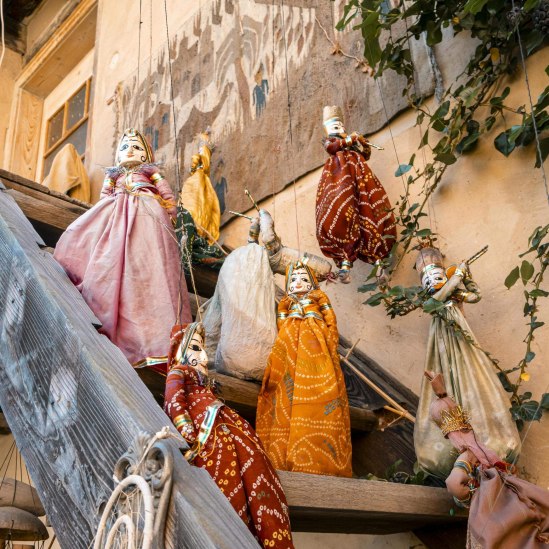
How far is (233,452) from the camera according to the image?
134 centimetres

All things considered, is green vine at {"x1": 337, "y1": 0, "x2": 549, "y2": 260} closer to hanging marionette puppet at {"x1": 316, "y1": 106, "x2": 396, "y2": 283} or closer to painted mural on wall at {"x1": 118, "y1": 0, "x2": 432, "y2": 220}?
hanging marionette puppet at {"x1": 316, "y1": 106, "x2": 396, "y2": 283}

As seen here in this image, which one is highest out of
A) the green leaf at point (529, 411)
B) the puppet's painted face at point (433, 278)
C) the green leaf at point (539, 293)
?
the puppet's painted face at point (433, 278)

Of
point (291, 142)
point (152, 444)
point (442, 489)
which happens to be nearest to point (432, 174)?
point (291, 142)

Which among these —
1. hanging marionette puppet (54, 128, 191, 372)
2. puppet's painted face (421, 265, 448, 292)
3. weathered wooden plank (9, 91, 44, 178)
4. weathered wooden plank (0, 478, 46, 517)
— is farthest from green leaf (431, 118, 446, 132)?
weathered wooden plank (9, 91, 44, 178)

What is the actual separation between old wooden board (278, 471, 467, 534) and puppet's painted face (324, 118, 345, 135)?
1.27 m

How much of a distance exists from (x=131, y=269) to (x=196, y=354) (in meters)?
0.53

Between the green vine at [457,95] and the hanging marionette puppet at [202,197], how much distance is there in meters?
0.91

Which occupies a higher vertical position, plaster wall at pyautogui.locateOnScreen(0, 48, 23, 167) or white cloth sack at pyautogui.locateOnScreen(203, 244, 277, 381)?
plaster wall at pyautogui.locateOnScreen(0, 48, 23, 167)

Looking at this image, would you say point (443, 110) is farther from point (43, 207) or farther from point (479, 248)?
point (43, 207)

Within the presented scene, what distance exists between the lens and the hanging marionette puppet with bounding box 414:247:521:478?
173 centimetres

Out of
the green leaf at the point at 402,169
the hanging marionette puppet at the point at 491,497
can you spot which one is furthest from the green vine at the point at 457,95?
the hanging marionette puppet at the point at 491,497

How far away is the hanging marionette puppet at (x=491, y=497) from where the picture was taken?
1.38 m

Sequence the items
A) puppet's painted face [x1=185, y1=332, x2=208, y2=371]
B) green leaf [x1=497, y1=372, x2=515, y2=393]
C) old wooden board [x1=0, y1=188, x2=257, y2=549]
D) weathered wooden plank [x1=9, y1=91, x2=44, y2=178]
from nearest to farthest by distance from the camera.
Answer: old wooden board [x1=0, y1=188, x2=257, y2=549]
puppet's painted face [x1=185, y1=332, x2=208, y2=371]
green leaf [x1=497, y1=372, x2=515, y2=393]
weathered wooden plank [x1=9, y1=91, x2=44, y2=178]

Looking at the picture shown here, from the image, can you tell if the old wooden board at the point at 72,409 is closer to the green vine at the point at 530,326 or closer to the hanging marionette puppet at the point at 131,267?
the hanging marionette puppet at the point at 131,267
